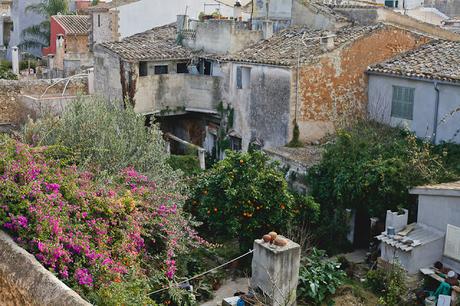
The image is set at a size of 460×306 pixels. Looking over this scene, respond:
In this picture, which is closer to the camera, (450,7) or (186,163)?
(186,163)

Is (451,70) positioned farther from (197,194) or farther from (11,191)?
(11,191)

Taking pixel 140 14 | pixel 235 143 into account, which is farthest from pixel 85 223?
pixel 140 14

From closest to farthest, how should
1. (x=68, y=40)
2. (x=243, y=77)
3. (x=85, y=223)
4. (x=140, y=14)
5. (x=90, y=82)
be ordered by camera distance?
(x=85, y=223), (x=243, y=77), (x=90, y=82), (x=140, y=14), (x=68, y=40)

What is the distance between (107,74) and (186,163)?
7.01m

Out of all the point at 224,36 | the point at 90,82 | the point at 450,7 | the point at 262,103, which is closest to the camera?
the point at 262,103

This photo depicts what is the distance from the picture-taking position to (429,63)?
20078mm

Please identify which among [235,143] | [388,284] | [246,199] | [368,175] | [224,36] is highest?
[224,36]

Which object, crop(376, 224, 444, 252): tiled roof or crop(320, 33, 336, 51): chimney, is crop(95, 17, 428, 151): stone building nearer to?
crop(320, 33, 336, 51): chimney

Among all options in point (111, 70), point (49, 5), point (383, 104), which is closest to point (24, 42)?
point (49, 5)

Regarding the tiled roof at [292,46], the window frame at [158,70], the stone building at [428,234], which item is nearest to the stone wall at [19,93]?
the window frame at [158,70]

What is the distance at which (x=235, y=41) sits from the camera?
2458 centimetres

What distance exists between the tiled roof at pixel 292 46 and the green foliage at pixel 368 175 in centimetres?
381

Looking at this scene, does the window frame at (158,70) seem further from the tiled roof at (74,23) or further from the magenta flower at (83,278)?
the tiled roof at (74,23)

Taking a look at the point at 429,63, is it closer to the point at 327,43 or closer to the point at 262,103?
the point at 327,43
